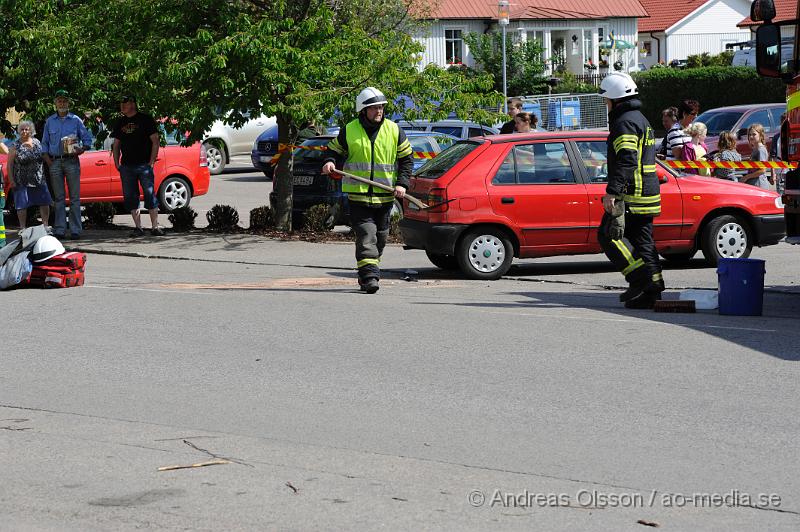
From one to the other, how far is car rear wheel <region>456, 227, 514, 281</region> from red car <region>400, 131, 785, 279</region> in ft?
0.03

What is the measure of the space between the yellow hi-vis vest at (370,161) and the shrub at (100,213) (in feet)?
28.9

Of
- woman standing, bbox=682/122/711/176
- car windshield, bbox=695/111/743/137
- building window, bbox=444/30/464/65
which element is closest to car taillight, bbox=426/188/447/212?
woman standing, bbox=682/122/711/176

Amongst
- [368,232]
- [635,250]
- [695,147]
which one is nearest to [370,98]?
[368,232]

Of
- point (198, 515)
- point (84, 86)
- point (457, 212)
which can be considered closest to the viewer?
point (198, 515)

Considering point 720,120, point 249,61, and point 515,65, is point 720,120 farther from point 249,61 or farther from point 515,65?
point 515,65

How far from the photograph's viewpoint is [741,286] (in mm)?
10977

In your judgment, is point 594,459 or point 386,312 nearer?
point 594,459

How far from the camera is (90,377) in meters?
8.77

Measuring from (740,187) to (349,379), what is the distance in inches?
298

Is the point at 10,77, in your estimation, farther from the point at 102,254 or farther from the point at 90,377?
the point at 90,377

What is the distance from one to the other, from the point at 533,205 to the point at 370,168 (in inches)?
91.4

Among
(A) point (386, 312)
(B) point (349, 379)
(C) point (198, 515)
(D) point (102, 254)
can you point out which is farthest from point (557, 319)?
(D) point (102, 254)

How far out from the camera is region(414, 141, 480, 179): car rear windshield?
1413cm

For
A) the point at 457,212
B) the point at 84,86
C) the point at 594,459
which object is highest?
the point at 84,86
